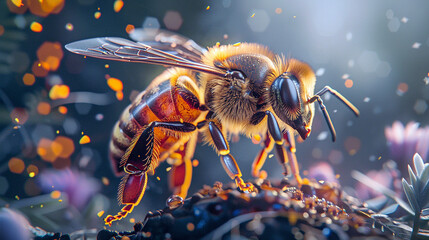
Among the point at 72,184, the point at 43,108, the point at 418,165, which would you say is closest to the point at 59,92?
the point at 43,108

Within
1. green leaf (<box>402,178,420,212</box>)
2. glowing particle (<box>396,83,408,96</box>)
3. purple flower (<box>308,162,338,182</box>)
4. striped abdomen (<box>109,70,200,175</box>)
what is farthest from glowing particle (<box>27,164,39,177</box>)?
glowing particle (<box>396,83,408,96</box>)

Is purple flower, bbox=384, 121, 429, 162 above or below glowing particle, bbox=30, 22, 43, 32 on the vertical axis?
below

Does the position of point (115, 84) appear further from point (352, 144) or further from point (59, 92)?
point (352, 144)

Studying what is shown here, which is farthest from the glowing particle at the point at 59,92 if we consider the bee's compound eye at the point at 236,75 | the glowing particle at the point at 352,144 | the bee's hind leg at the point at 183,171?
the glowing particle at the point at 352,144

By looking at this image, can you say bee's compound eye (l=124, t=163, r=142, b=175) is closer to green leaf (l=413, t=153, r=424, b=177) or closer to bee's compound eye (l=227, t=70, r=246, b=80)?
bee's compound eye (l=227, t=70, r=246, b=80)

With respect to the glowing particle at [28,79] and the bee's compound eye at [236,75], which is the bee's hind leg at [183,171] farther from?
A: the glowing particle at [28,79]

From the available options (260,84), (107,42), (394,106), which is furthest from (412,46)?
(107,42)
